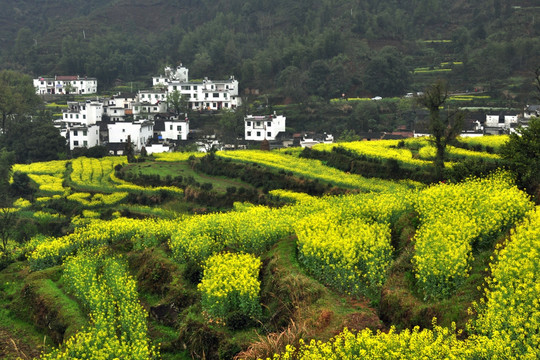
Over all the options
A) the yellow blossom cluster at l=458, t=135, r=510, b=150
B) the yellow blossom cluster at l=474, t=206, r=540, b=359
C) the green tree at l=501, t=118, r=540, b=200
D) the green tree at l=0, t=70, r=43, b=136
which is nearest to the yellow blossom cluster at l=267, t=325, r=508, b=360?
the yellow blossom cluster at l=474, t=206, r=540, b=359

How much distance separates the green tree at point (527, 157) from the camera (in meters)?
18.5

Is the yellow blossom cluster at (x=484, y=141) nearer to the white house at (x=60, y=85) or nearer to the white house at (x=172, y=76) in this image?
the white house at (x=172, y=76)

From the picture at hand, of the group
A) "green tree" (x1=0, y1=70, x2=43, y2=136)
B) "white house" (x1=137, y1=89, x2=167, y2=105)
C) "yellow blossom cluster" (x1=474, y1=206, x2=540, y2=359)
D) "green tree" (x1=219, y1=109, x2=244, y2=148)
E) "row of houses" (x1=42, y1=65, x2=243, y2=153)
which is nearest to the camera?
"yellow blossom cluster" (x1=474, y1=206, x2=540, y2=359)

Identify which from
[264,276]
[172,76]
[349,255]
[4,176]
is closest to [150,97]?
[172,76]

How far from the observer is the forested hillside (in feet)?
270

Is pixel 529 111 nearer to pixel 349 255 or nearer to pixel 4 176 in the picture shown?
pixel 4 176

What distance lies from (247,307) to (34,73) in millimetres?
101895

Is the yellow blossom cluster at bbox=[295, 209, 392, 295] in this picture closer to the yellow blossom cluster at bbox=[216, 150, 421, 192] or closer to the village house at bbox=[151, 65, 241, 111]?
the yellow blossom cluster at bbox=[216, 150, 421, 192]

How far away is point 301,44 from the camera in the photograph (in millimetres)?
96688

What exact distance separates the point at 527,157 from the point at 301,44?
81018mm

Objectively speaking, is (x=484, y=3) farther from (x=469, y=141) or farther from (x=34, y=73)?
(x=34, y=73)

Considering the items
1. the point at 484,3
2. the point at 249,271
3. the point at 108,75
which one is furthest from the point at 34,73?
the point at 249,271

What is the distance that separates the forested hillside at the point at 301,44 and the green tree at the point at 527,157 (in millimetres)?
58570

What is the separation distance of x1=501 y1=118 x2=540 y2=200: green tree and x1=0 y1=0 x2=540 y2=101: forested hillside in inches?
2306
